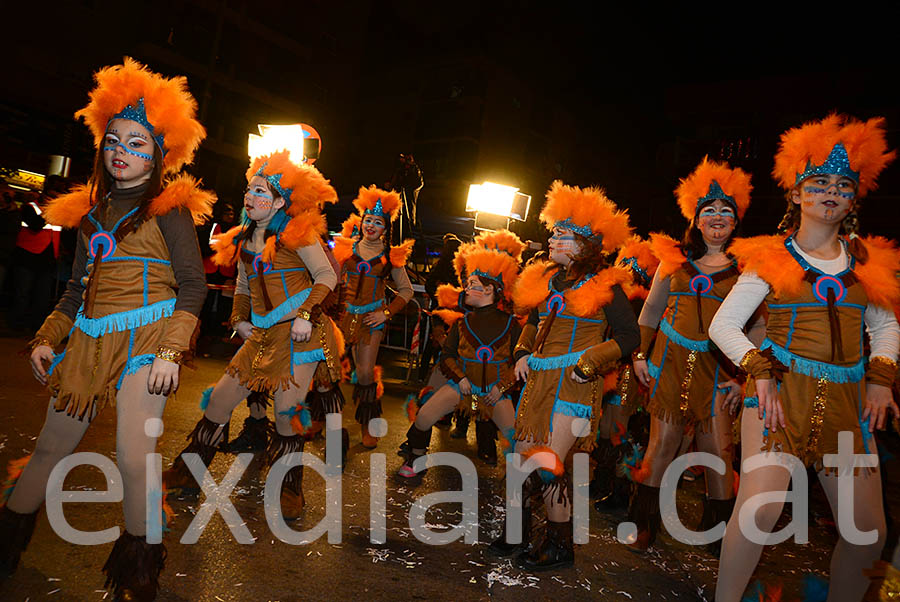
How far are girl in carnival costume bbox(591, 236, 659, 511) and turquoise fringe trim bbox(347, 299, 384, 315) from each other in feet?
7.97

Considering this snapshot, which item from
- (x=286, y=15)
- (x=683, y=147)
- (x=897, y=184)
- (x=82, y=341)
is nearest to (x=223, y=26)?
(x=286, y=15)

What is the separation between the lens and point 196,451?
13.3ft

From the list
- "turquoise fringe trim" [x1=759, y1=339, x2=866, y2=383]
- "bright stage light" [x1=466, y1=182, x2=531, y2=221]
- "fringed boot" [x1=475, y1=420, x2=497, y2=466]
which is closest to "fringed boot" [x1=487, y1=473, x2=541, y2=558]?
"turquoise fringe trim" [x1=759, y1=339, x2=866, y2=383]

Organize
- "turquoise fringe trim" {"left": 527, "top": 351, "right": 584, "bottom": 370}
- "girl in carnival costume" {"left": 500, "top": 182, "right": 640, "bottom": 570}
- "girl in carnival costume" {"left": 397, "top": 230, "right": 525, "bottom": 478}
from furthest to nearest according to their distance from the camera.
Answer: "girl in carnival costume" {"left": 397, "top": 230, "right": 525, "bottom": 478} < "turquoise fringe trim" {"left": 527, "top": 351, "right": 584, "bottom": 370} < "girl in carnival costume" {"left": 500, "top": 182, "right": 640, "bottom": 570}

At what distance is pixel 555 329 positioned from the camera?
3.83m

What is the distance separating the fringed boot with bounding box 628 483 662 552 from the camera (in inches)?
161

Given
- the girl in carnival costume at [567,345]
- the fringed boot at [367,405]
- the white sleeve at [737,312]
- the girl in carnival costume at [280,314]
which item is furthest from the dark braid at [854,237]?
the fringed boot at [367,405]

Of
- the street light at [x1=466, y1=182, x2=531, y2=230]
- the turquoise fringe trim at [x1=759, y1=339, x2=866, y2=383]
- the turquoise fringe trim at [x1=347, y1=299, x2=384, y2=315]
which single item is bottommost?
the turquoise fringe trim at [x1=347, y1=299, x2=384, y2=315]

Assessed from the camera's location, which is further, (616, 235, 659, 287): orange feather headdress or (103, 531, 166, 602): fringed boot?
(616, 235, 659, 287): orange feather headdress

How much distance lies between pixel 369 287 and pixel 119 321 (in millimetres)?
3657

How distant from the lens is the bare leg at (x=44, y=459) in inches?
102

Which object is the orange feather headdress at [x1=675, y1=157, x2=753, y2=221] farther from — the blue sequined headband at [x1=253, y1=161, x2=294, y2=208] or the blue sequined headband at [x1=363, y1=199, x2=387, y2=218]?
the blue sequined headband at [x1=363, y1=199, x2=387, y2=218]

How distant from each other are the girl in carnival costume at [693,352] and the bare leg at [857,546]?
4.40ft

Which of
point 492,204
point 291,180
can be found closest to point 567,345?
point 291,180
